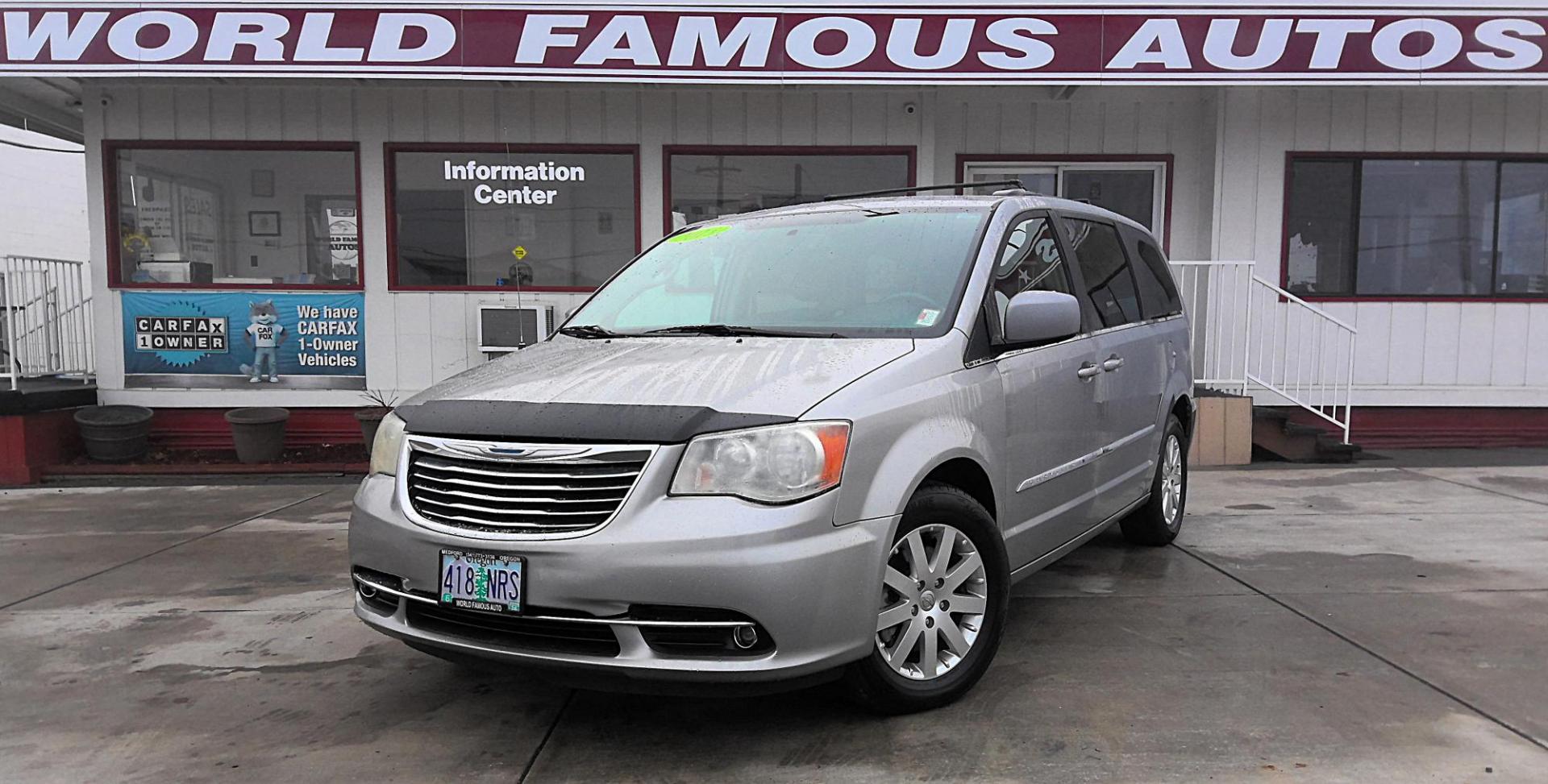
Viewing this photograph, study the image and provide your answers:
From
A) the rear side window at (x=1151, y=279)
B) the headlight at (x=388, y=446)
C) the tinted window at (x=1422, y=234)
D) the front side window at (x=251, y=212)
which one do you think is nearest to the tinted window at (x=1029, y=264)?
the rear side window at (x=1151, y=279)

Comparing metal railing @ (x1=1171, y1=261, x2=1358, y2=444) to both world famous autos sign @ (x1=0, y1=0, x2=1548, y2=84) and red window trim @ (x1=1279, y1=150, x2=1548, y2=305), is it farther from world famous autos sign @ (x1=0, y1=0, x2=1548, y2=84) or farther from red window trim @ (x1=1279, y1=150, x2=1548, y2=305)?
world famous autos sign @ (x1=0, y1=0, x2=1548, y2=84)

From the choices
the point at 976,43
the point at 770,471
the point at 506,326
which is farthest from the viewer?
the point at 506,326

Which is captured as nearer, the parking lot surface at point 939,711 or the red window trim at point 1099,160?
the parking lot surface at point 939,711

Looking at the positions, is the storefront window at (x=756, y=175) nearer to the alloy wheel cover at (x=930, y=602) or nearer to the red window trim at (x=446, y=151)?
the red window trim at (x=446, y=151)

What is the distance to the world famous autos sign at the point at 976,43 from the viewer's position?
27.0 ft

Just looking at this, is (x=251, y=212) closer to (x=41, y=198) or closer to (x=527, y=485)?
(x=41, y=198)

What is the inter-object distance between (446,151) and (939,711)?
7701 mm

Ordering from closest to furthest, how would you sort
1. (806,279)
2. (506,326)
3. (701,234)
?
1. (806,279)
2. (701,234)
3. (506,326)

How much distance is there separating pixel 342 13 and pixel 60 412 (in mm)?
4198

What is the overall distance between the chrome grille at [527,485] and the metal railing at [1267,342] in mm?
7658

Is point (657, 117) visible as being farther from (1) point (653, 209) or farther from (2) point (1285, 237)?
(2) point (1285, 237)

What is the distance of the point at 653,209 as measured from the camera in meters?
→ 9.35

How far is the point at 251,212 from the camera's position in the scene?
30.7 ft

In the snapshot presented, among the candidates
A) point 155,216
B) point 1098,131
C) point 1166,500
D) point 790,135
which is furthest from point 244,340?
point 1098,131
